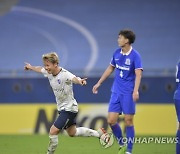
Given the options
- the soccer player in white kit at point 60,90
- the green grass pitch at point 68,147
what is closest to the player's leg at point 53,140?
the soccer player in white kit at point 60,90

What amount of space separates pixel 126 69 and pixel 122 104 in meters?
0.60

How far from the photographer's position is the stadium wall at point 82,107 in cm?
1684

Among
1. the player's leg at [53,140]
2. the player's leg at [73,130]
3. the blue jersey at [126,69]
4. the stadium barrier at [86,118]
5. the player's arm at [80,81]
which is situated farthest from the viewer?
the stadium barrier at [86,118]

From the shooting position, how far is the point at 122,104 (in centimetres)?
1075

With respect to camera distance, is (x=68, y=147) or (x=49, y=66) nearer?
(x=49, y=66)

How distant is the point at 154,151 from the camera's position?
40.1 ft

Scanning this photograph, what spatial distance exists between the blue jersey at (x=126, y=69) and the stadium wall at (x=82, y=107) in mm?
6048

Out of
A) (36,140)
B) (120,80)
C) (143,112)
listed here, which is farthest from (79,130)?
(143,112)

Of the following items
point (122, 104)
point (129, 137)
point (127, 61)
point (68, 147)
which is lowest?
point (68, 147)

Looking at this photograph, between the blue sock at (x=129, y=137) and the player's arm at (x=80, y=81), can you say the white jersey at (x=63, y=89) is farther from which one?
the blue sock at (x=129, y=137)

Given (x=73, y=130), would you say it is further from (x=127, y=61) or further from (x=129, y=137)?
(x=127, y=61)

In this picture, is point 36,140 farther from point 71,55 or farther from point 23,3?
point 23,3

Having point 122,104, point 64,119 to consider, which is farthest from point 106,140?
point 64,119

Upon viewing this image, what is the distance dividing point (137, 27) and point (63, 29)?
8.61 feet
